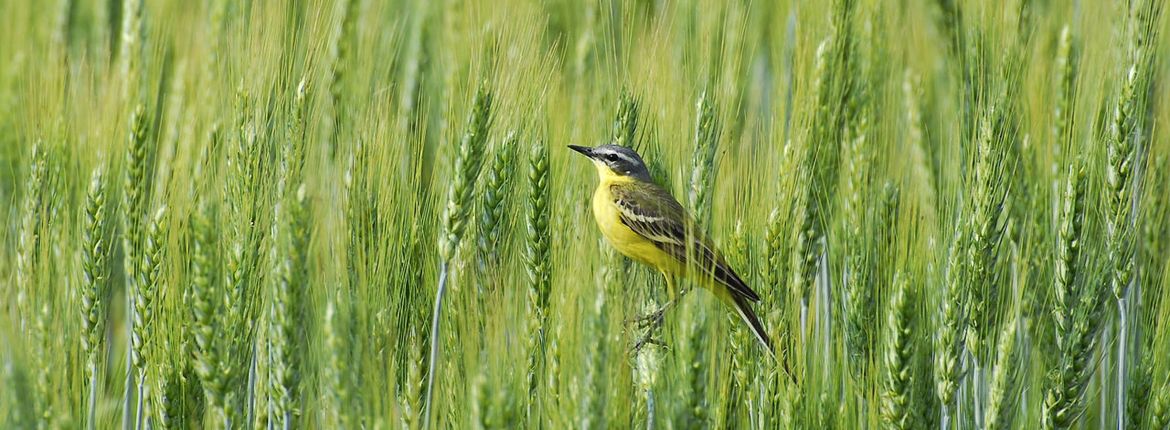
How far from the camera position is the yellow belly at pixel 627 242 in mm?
3875

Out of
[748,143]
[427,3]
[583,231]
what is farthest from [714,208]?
[427,3]

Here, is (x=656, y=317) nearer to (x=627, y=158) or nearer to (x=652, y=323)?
(x=652, y=323)

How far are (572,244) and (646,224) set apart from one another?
1085 mm

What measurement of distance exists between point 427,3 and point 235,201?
3.11m

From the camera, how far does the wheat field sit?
2965 millimetres

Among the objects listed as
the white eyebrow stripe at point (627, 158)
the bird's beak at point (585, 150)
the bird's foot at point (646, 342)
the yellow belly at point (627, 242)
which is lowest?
the bird's foot at point (646, 342)

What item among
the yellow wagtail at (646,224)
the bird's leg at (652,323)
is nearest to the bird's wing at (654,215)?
the yellow wagtail at (646,224)

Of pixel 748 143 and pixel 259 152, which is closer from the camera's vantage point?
pixel 259 152

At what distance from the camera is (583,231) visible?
3.17 m

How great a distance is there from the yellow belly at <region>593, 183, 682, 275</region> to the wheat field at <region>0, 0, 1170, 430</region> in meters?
0.05

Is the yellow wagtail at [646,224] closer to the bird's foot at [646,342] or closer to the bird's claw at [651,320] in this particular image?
the bird's claw at [651,320]

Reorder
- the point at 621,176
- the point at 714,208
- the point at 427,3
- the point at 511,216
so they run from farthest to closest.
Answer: the point at 427,3, the point at 621,176, the point at 714,208, the point at 511,216

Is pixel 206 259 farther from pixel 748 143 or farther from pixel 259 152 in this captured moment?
pixel 748 143

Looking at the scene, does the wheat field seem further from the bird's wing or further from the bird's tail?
the bird's wing
